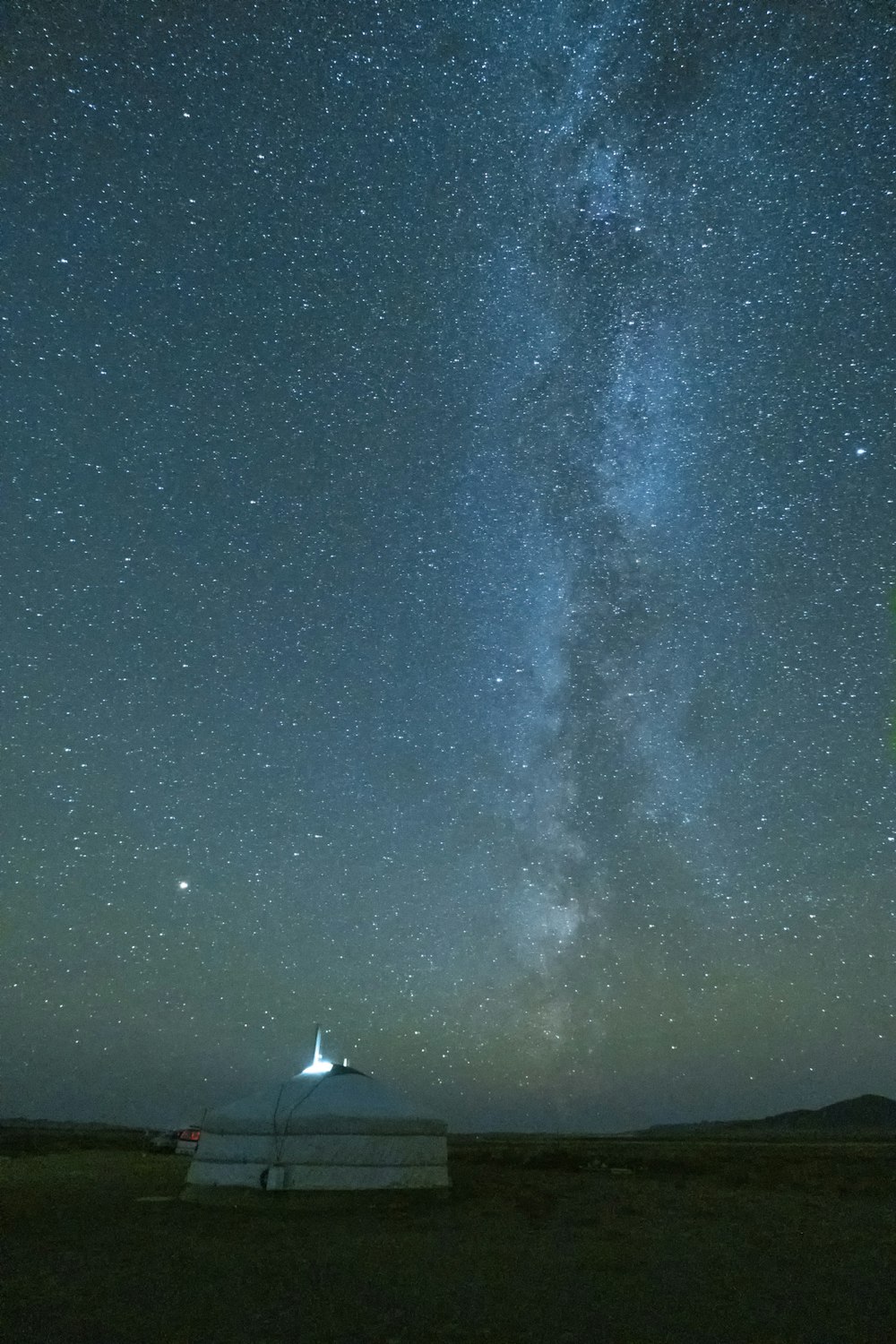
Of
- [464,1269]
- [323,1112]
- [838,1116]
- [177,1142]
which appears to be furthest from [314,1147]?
[838,1116]

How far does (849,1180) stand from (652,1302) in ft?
59.4

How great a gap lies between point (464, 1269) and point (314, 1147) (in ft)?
29.9

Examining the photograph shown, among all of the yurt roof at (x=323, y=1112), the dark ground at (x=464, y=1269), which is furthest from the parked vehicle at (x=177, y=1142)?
the dark ground at (x=464, y=1269)

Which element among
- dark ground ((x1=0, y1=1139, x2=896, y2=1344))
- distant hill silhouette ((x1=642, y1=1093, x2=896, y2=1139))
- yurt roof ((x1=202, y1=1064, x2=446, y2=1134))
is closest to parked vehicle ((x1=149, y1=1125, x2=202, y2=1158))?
yurt roof ((x1=202, y1=1064, x2=446, y2=1134))

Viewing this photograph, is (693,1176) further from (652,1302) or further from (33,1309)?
(33,1309)

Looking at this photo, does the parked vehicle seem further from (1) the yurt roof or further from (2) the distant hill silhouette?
(2) the distant hill silhouette

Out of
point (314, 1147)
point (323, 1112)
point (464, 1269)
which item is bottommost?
point (464, 1269)

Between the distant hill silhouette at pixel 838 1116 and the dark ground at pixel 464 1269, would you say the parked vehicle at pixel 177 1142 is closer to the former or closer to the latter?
the dark ground at pixel 464 1269

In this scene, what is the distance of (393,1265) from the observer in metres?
11.6

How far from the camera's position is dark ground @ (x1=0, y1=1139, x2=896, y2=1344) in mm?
8516

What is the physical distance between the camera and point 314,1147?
19625 mm

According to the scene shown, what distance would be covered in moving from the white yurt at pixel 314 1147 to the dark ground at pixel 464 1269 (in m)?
1.30

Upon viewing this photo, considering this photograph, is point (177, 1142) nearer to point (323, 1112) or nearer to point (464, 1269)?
point (323, 1112)

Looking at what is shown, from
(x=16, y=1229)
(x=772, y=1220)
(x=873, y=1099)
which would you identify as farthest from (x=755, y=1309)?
(x=873, y=1099)
